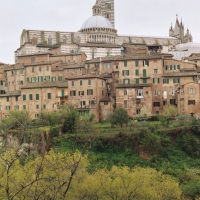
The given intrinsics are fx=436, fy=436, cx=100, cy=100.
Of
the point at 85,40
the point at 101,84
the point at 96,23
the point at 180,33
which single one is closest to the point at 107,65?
the point at 101,84

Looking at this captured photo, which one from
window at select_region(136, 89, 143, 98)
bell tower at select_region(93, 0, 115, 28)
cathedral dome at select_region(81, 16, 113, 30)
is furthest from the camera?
bell tower at select_region(93, 0, 115, 28)

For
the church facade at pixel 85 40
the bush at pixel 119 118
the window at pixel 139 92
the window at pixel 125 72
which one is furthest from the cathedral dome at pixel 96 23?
the bush at pixel 119 118

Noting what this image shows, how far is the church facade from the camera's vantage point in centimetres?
6469

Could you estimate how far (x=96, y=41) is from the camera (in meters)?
71.6

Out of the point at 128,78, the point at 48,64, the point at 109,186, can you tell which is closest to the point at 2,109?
the point at 48,64

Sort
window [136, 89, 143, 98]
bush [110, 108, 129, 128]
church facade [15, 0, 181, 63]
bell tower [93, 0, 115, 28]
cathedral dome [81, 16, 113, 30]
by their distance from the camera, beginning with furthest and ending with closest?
bell tower [93, 0, 115, 28]
cathedral dome [81, 16, 113, 30]
church facade [15, 0, 181, 63]
window [136, 89, 143, 98]
bush [110, 108, 129, 128]

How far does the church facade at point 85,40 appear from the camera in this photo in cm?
6469

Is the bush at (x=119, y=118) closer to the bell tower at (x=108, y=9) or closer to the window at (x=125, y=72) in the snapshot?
the window at (x=125, y=72)

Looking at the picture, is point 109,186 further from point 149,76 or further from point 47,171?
point 149,76

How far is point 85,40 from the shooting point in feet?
238

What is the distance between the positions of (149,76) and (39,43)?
1082 inches

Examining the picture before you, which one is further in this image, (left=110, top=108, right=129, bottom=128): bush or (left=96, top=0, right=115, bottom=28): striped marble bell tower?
(left=96, top=0, right=115, bottom=28): striped marble bell tower

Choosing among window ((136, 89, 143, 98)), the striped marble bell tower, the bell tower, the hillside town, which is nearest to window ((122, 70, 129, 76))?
the hillside town

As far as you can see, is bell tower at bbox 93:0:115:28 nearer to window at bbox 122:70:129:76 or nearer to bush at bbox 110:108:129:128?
window at bbox 122:70:129:76
